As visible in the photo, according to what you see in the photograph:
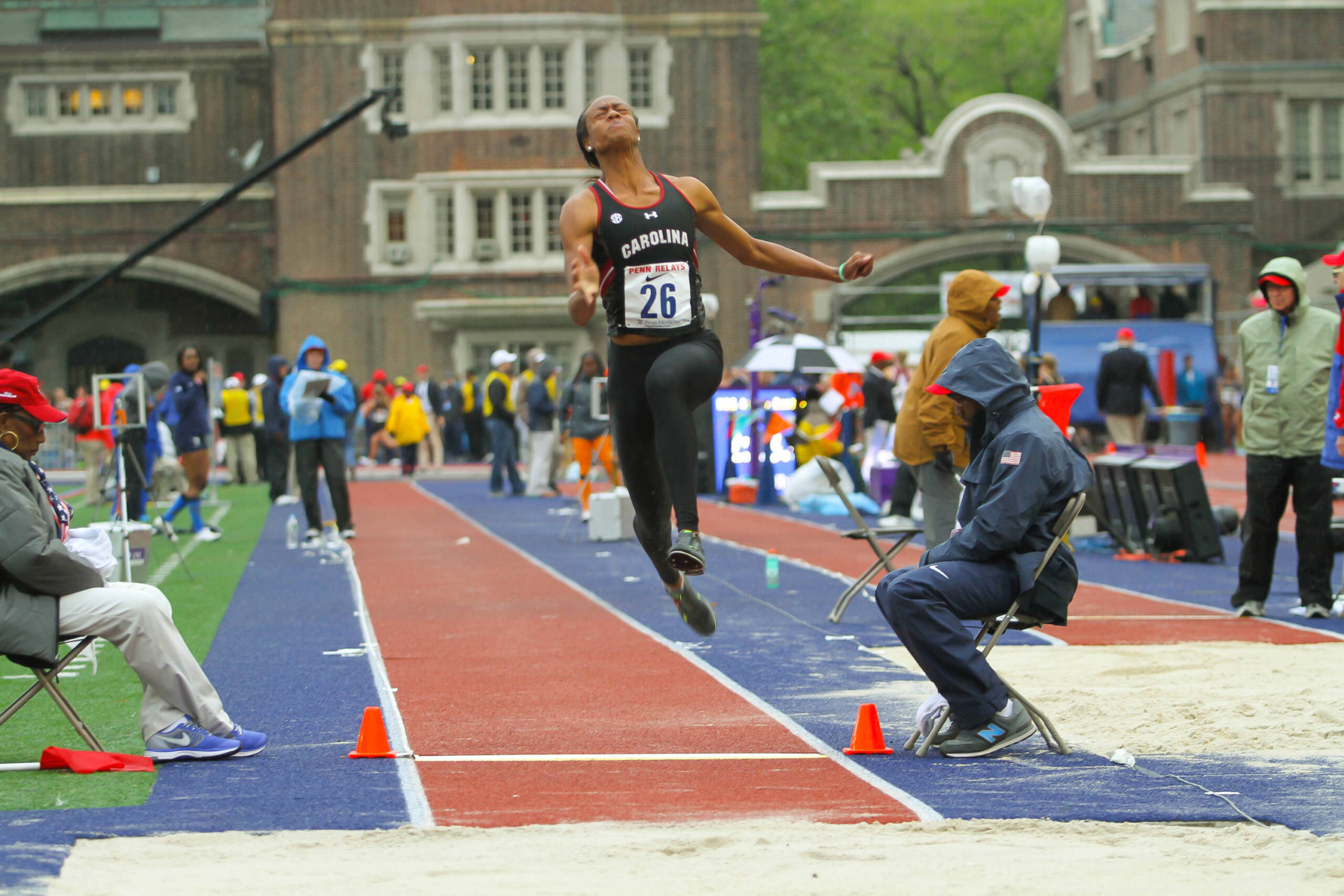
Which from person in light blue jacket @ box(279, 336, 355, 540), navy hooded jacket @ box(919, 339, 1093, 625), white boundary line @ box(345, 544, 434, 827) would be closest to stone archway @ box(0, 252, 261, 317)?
person in light blue jacket @ box(279, 336, 355, 540)

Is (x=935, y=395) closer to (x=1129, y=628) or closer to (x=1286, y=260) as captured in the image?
(x=1129, y=628)

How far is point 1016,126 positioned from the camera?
3997 cm

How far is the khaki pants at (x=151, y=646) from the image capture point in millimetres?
6582

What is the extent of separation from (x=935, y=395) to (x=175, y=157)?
3805 cm

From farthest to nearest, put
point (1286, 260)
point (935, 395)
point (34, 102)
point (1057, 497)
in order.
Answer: point (34, 102) < point (1286, 260) < point (935, 395) < point (1057, 497)

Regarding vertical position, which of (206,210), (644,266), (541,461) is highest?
(206,210)

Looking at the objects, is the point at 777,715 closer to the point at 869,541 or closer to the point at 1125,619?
the point at 869,541

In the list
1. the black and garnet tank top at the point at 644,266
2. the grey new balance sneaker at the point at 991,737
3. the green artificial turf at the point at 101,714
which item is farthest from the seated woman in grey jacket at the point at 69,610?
the grey new balance sneaker at the point at 991,737

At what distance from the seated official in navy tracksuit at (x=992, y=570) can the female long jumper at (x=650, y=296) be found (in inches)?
31.8

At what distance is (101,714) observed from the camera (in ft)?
25.7

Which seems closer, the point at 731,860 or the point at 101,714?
the point at 731,860

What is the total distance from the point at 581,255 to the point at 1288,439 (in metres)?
6.36

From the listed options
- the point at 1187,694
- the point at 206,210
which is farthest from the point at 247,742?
the point at 206,210

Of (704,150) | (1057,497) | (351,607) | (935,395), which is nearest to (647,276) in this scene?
(1057,497)
